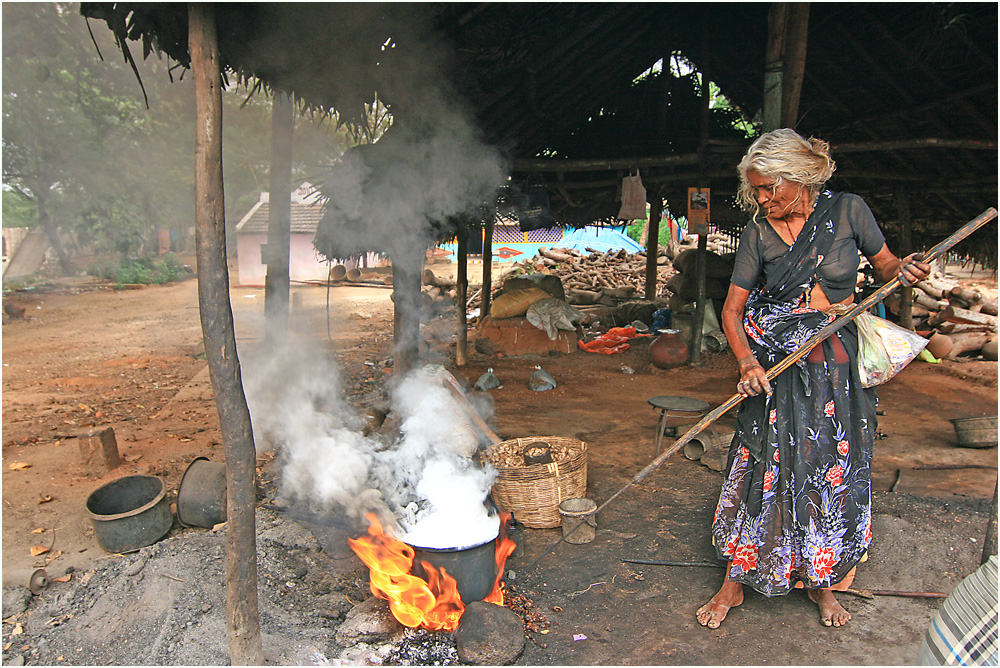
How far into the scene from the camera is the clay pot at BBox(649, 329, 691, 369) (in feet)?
27.8

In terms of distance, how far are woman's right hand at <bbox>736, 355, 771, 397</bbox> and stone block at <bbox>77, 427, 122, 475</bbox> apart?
15.6ft

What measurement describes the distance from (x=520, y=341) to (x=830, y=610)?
7.00 m

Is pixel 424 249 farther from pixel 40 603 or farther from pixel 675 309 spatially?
pixel 675 309

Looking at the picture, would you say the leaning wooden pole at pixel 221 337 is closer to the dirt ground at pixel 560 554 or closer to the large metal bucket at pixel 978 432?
the dirt ground at pixel 560 554

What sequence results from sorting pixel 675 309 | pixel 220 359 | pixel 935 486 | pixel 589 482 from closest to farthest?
pixel 220 359
pixel 935 486
pixel 589 482
pixel 675 309

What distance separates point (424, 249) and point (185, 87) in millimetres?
15825

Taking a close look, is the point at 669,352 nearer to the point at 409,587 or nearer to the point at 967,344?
the point at 967,344

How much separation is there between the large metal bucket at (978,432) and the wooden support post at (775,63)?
289 cm

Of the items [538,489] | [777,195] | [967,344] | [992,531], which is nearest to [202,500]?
[538,489]

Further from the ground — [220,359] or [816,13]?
[816,13]

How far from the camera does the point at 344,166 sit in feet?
16.1

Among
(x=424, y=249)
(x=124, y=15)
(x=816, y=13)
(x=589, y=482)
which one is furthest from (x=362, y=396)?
(x=816, y=13)

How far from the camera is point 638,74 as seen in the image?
6957 millimetres

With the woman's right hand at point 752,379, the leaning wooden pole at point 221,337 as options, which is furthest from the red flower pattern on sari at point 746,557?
the leaning wooden pole at point 221,337
